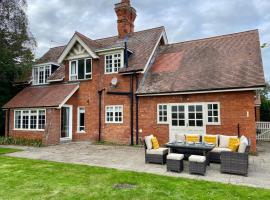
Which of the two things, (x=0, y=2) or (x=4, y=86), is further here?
(x=4, y=86)

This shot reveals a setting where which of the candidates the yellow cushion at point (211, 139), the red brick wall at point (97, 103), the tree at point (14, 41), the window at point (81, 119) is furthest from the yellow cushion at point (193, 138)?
the tree at point (14, 41)

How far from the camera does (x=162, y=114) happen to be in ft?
48.7

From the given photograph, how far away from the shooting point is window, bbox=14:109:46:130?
55.6 feet

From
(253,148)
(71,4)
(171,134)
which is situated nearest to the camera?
(253,148)

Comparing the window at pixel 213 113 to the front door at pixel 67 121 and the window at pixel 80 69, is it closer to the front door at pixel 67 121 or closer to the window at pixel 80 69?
the window at pixel 80 69

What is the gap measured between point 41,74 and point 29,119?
18.3 feet

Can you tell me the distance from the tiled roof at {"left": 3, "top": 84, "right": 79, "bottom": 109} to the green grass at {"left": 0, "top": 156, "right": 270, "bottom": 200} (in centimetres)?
860

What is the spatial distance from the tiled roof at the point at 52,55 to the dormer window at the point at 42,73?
1.25 meters

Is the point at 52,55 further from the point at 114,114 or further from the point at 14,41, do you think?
the point at 114,114

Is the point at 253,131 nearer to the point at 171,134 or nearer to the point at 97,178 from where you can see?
the point at 171,134

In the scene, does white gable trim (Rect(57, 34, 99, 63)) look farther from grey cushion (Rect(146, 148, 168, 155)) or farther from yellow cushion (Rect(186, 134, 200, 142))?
grey cushion (Rect(146, 148, 168, 155))

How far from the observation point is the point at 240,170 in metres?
7.89

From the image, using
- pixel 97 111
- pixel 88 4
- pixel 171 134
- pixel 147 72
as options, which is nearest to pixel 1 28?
pixel 88 4

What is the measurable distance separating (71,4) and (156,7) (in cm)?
590
